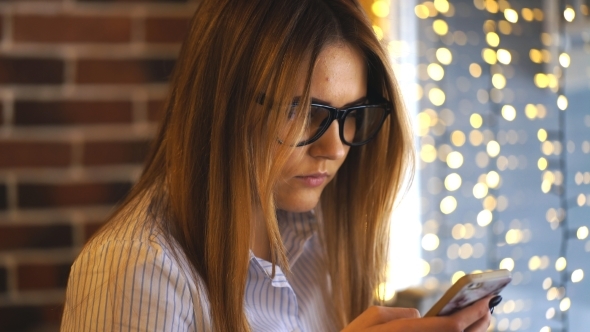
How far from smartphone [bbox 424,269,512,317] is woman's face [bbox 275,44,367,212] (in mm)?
280

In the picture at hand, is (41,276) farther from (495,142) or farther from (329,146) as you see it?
(495,142)

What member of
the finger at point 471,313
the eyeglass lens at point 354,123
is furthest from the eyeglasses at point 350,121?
the finger at point 471,313

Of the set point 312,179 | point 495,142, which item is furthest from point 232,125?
point 495,142

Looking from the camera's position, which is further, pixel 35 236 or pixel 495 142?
pixel 35 236

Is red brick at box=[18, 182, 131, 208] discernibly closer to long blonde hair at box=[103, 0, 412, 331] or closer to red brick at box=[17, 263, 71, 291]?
red brick at box=[17, 263, 71, 291]

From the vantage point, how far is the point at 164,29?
161 cm

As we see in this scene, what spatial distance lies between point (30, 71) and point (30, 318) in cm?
53

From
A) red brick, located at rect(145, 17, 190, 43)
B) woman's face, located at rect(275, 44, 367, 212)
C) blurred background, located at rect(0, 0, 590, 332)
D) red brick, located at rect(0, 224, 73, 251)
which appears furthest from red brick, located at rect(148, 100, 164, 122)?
woman's face, located at rect(275, 44, 367, 212)

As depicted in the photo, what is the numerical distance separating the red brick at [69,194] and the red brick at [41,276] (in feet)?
0.43

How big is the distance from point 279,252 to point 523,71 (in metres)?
0.58

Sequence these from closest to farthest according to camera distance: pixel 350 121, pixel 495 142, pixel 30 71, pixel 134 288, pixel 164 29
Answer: pixel 134 288 < pixel 350 121 < pixel 495 142 < pixel 30 71 < pixel 164 29

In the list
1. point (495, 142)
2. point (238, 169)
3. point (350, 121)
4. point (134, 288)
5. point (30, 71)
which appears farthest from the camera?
point (30, 71)

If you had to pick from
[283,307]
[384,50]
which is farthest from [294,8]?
[283,307]

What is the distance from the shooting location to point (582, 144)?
114cm
